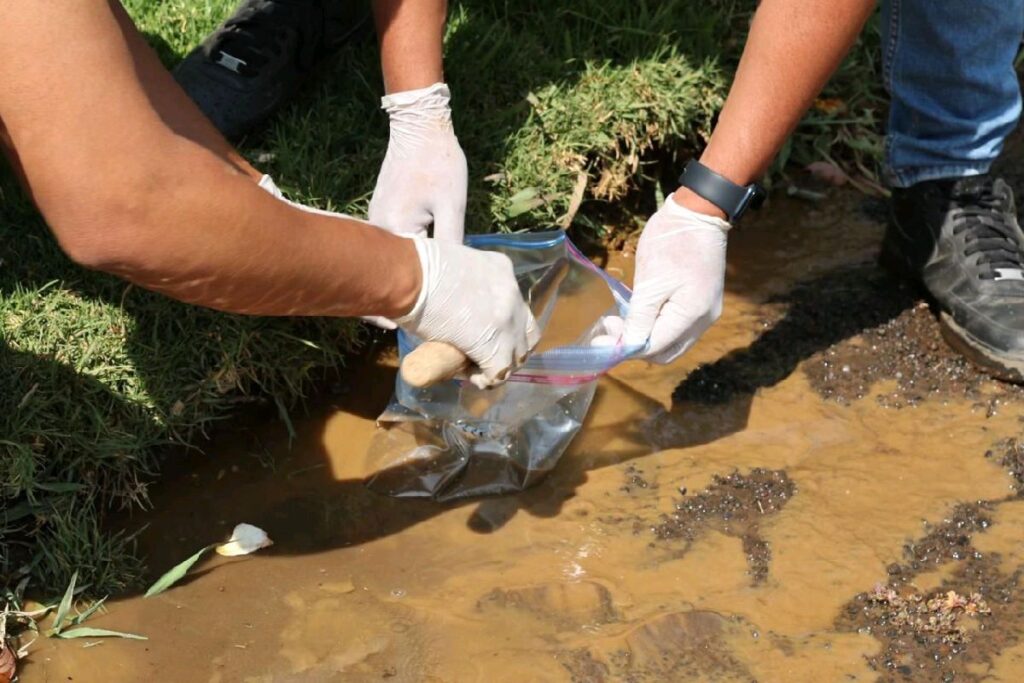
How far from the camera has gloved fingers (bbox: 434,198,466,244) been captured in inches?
96.1

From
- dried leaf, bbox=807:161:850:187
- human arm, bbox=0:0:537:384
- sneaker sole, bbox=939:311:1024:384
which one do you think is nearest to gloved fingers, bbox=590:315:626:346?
human arm, bbox=0:0:537:384

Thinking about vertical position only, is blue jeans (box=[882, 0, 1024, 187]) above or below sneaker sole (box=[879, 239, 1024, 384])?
above

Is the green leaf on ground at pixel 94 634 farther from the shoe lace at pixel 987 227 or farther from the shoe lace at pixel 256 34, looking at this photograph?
the shoe lace at pixel 987 227

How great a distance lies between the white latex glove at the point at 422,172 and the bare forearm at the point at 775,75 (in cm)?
49

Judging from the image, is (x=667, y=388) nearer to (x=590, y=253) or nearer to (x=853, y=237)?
(x=590, y=253)

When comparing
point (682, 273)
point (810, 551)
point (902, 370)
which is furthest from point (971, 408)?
point (682, 273)

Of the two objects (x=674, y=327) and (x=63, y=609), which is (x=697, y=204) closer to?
(x=674, y=327)

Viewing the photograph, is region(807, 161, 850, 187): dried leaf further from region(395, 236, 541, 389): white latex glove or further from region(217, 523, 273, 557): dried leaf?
region(217, 523, 273, 557): dried leaf

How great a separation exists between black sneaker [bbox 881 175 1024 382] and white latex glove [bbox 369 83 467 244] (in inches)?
46.4

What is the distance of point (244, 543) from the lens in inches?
94.0

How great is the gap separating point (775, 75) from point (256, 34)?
1.40 m

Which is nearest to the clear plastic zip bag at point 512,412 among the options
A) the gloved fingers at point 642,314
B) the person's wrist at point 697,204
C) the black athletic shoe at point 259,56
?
the gloved fingers at point 642,314

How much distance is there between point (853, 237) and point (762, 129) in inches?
43.6

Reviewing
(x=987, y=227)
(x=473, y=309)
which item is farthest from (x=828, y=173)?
(x=473, y=309)
